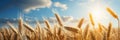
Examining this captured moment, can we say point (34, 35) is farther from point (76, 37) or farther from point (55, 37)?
point (76, 37)

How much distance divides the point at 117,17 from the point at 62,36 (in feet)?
2.28

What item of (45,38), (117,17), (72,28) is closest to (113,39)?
(117,17)

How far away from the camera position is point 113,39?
2.72 metres

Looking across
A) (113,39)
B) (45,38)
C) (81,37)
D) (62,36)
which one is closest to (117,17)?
(113,39)

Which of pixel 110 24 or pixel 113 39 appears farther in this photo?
pixel 113 39

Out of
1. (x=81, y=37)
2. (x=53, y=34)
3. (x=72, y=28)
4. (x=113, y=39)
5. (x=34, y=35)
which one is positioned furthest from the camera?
(x=34, y=35)

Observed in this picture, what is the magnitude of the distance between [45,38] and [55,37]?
32 centimetres

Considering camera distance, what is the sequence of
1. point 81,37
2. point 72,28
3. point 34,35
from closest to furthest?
point 72,28
point 81,37
point 34,35

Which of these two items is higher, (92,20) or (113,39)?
(92,20)

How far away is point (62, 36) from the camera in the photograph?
296 cm

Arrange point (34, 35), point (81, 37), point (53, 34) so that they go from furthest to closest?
point (34, 35)
point (53, 34)
point (81, 37)

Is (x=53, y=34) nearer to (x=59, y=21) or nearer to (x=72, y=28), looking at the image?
(x=59, y=21)

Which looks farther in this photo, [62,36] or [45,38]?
[45,38]

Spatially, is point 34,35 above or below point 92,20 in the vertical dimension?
below
